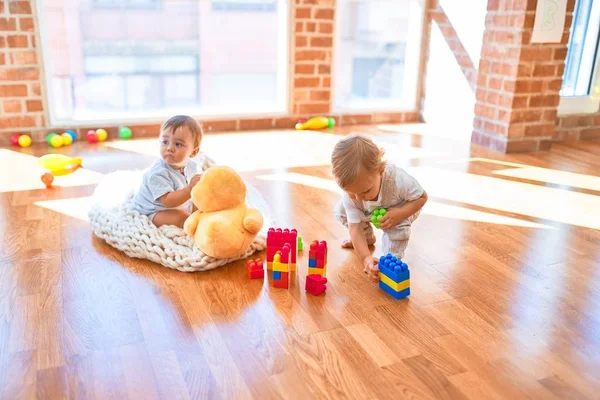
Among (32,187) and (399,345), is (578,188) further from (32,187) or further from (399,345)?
(32,187)

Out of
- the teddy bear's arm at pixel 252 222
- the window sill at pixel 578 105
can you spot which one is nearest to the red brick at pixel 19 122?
the teddy bear's arm at pixel 252 222

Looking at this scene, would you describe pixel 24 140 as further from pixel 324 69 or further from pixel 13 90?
pixel 324 69

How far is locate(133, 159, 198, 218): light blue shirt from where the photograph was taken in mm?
1992

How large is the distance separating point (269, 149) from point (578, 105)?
2.21 meters

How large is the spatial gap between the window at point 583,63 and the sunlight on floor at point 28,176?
10.2 ft

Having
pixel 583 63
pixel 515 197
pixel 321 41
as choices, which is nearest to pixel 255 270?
pixel 515 197

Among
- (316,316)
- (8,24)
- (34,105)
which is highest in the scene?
(8,24)

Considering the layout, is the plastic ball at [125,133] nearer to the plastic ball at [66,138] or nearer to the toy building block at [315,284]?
the plastic ball at [66,138]

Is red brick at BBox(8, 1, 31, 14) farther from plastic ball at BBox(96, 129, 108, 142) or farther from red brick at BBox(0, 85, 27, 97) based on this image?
plastic ball at BBox(96, 129, 108, 142)

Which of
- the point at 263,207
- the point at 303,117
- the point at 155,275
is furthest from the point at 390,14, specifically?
the point at 155,275

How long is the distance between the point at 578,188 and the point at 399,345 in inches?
72.5

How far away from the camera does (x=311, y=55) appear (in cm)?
397

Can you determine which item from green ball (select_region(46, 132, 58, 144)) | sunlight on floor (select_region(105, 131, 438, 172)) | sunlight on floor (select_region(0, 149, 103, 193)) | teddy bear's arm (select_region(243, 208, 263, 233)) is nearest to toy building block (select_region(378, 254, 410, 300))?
teddy bear's arm (select_region(243, 208, 263, 233))

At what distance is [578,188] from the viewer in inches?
111
